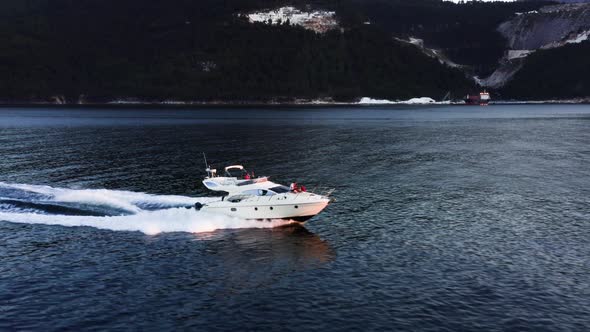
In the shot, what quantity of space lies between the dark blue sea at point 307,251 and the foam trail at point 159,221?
0.19 meters

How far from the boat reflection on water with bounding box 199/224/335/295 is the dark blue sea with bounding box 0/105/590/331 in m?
0.17

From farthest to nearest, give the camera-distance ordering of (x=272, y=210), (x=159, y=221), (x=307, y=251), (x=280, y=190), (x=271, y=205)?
(x=280, y=190) → (x=272, y=210) → (x=271, y=205) → (x=159, y=221) → (x=307, y=251)

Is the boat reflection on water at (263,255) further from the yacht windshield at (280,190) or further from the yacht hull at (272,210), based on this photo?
the yacht windshield at (280,190)

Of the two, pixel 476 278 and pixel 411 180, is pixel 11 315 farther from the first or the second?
pixel 411 180

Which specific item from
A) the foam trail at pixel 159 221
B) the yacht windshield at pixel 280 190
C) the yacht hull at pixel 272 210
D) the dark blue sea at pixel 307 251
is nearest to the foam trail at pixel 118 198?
the dark blue sea at pixel 307 251

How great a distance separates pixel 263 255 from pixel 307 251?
3.91m

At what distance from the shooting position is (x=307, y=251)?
42.5 metres

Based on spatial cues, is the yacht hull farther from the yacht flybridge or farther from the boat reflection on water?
the boat reflection on water

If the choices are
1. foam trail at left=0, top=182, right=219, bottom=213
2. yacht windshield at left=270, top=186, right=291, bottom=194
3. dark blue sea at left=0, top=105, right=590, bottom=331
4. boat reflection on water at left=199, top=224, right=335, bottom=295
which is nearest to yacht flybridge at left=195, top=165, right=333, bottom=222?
yacht windshield at left=270, top=186, right=291, bottom=194

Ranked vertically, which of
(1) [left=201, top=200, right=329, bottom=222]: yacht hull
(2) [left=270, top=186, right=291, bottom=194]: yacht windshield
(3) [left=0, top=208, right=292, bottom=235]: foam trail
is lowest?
(3) [left=0, top=208, right=292, bottom=235]: foam trail

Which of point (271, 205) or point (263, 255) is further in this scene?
point (271, 205)

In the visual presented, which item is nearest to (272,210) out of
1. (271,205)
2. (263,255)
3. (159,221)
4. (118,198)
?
(271,205)

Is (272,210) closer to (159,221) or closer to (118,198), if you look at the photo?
(159,221)

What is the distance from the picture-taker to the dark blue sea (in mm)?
30625
